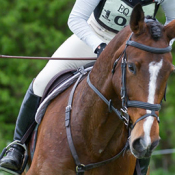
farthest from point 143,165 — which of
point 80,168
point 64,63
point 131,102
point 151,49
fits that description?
point 151,49

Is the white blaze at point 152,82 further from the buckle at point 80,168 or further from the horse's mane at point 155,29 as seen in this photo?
the buckle at point 80,168

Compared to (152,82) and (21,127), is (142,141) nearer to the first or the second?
(152,82)

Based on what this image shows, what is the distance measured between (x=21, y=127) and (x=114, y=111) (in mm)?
1637

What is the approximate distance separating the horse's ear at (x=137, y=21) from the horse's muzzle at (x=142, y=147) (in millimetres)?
946

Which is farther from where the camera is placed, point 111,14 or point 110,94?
point 111,14

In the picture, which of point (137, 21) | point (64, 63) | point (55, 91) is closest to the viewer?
point (137, 21)

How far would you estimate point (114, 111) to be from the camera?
4.68 meters

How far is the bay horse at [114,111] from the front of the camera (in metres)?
4.08

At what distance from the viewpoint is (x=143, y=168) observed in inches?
218

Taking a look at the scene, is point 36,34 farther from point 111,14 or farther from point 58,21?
point 111,14

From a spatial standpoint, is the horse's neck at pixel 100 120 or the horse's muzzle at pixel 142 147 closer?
the horse's muzzle at pixel 142 147

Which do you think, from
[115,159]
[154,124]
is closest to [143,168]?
[115,159]

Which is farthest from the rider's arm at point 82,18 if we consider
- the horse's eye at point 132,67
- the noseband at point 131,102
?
the horse's eye at point 132,67

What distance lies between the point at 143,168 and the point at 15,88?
1095 cm
